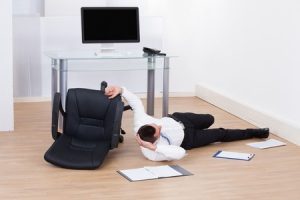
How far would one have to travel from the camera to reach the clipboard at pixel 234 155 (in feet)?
17.8

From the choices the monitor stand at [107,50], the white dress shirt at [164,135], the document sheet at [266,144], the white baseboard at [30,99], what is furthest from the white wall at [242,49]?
the white baseboard at [30,99]

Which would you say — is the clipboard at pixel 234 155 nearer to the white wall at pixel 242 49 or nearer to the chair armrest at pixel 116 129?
the white wall at pixel 242 49

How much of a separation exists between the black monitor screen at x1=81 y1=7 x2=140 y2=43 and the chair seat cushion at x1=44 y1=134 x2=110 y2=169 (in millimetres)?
1654

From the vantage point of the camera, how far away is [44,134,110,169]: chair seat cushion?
4.93m

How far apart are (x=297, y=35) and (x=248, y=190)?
214 cm

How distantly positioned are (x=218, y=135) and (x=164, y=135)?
76 centimetres

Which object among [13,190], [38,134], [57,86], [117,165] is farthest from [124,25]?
[13,190]

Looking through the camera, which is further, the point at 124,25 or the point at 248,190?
the point at 124,25

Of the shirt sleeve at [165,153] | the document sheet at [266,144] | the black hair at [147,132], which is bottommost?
the document sheet at [266,144]

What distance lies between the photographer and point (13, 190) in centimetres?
442

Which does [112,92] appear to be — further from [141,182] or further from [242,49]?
[242,49]

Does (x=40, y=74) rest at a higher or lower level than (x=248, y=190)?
higher

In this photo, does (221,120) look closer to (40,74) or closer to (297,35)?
(297,35)

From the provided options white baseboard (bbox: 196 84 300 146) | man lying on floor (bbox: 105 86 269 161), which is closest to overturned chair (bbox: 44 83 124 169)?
man lying on floor (bbox: 105 86 269 161)
